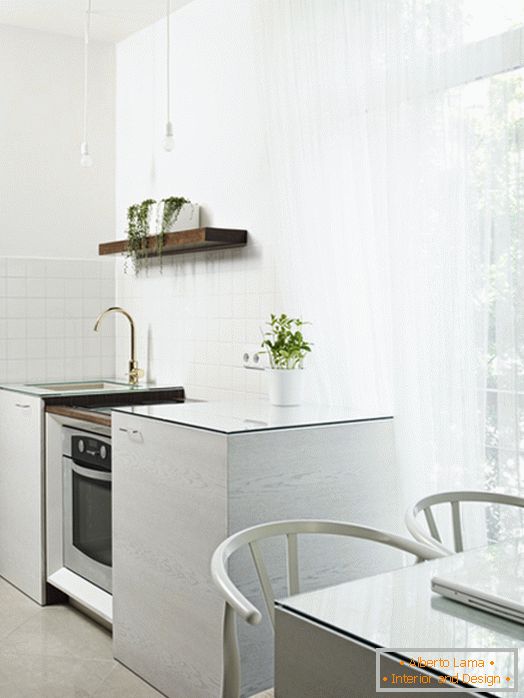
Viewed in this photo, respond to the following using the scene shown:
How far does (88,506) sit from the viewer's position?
3.55 meters

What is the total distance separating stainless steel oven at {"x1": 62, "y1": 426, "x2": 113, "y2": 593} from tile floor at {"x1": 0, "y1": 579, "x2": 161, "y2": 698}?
21 centimetres

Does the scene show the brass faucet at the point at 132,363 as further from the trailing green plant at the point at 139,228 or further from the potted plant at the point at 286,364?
the potted plant at the point at 286,364

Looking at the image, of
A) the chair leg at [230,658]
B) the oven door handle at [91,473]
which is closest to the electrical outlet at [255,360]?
the oven door handle at [91,473]

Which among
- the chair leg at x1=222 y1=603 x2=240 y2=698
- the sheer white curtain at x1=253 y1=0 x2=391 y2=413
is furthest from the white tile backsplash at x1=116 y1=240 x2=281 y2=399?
the chair leg at x1=222 y1=603 x2=240 y2=698

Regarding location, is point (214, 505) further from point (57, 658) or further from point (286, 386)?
point (57, 658)

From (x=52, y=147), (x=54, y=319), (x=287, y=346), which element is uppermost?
(x=52, y=147)

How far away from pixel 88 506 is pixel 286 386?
106 cm

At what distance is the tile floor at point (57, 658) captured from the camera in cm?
291

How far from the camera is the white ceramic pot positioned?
312 centimetres

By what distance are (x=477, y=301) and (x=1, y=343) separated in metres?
2.65

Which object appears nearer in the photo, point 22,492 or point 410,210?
point 410,210

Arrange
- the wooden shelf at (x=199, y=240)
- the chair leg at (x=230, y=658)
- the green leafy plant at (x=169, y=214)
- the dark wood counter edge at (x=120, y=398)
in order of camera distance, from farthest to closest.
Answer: the green leafy plant at (x=169, y=214) < the dark wood counter edge at (x=120, y=398) < the wooden shelf at (x=199, y=240) < the chair leg at (x=230, y=658)

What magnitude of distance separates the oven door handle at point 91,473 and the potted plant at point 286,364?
2.45 feet

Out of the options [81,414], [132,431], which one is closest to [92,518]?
[81,414]
